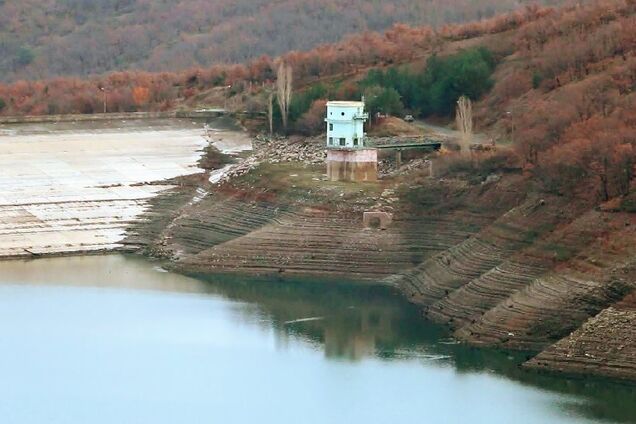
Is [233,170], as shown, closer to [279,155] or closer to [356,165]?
[279,155]

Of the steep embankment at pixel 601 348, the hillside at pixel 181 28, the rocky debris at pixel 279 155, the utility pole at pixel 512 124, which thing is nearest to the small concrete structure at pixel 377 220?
the utility pole at pixel 512 124

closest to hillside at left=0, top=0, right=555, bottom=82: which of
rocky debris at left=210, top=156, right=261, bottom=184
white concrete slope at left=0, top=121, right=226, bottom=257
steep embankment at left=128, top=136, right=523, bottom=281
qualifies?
white concrete slope at left=0, top=121, right=226, bottom=257

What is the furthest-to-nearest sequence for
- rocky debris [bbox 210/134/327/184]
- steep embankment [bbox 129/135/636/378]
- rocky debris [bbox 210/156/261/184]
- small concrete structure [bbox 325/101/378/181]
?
1. rocky debris [bbox 210/134/327/184]
2. rocky debris [bbox 210/156/261/184]
3. small concrete structure [bbox 325/101/378/181]
4. steep embankment [bbox 129/135/636/378]

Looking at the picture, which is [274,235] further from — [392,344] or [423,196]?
[392,344]

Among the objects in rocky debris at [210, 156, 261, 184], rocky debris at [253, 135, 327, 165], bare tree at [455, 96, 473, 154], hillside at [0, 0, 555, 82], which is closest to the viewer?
bare tree at [455, 96, 473, 154]

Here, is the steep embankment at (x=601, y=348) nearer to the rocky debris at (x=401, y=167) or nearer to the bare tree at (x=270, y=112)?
the rocky debris at (x=401, y=167)

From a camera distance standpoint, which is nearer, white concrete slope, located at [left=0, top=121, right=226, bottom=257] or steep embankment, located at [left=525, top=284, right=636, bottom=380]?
steep embankment, located at [left=525, top=284, right=636, bottom=380]

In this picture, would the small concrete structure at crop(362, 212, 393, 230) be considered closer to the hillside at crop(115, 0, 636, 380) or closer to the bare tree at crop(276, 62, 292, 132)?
the hillside at crop(115, 0, 636, 380)
